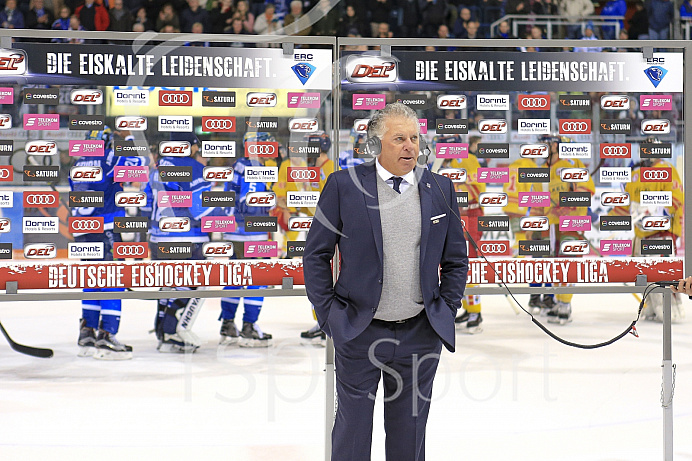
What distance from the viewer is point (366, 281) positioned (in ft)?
8.55

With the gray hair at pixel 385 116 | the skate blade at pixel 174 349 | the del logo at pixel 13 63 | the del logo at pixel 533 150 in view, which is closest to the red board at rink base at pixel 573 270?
the del logo at pixel 533 150

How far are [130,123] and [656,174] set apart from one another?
2363mm

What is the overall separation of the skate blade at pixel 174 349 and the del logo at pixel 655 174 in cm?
391

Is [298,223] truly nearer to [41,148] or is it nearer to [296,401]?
[41,148]

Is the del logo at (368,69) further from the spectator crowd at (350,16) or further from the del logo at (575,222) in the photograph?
the spectator crowd at (350,16)

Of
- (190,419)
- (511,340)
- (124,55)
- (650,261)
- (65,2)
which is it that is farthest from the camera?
(65,2)

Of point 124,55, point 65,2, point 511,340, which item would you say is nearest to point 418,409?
point 124,55

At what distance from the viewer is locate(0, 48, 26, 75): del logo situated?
129 inches

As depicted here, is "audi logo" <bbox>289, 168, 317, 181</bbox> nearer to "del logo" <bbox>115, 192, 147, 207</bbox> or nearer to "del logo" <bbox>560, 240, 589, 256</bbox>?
"del logo" <bbox>115, 192, 147, 207</bbox>

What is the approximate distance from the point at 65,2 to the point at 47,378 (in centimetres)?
780

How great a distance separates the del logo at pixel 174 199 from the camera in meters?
3.37

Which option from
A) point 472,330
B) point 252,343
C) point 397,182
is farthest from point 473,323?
point 397,182

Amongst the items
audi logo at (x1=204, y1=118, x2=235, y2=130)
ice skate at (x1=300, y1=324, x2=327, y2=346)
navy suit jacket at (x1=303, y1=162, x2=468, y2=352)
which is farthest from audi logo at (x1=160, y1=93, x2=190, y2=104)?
ice skate at (x1=300, y1=324, x2=327, y2=346)

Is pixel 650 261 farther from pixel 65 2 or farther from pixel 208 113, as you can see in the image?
pixel 65 2
